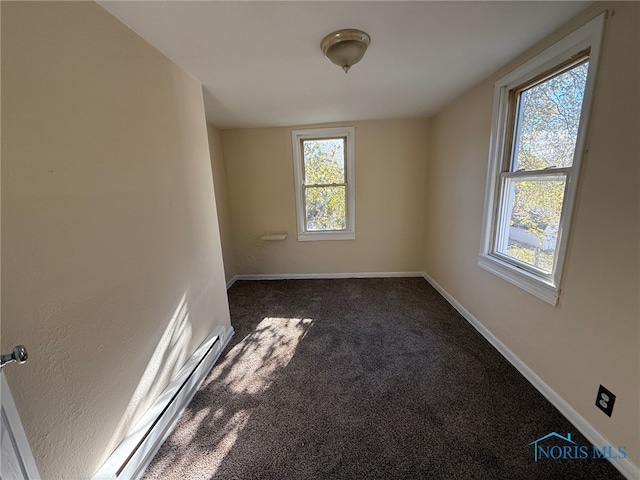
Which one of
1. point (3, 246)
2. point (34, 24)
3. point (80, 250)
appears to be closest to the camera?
point (3, 246)

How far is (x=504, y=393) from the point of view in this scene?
5.45ft

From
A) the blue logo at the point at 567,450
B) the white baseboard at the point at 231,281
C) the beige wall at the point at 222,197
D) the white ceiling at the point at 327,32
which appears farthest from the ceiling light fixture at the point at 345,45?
the white baseboard at the point at 231,281

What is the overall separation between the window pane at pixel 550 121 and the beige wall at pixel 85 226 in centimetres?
242

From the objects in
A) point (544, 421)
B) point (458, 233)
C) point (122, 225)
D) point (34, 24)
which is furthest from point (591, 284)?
point (34, 24)

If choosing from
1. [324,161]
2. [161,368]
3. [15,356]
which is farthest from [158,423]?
[324,161]

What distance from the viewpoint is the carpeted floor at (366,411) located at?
1.26m

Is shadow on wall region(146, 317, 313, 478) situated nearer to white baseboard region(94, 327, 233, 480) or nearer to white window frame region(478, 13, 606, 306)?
white baseboard region(94, 327, 233, 480)

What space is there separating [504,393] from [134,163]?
260 centimetres

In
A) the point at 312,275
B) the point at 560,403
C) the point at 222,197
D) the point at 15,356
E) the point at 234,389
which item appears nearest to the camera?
the point at 15,356

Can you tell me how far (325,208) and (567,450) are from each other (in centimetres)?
309

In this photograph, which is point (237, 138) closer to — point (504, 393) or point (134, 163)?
point (134, 163)

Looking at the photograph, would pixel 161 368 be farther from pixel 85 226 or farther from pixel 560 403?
pixel 560 403

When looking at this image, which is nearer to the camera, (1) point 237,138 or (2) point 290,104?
(2) point 290,104

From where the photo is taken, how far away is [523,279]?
1798 millimetres
